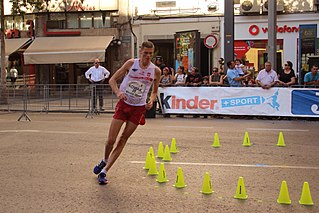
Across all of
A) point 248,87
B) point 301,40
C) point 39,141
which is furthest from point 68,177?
point 301,40

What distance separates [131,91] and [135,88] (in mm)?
67

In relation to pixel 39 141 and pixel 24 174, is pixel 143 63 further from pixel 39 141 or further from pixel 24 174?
pixel 39 141

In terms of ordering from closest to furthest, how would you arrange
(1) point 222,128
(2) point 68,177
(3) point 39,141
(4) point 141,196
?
(4) point 141,196, (2) point 68,177, (3) point 39,141, (1) point 222,128

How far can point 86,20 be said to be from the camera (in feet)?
99.9

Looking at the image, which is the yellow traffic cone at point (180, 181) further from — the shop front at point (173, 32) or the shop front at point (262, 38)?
the shop front at point (262, 38)

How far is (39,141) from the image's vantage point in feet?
35.7

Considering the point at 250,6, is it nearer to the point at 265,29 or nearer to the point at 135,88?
the point at 265,29

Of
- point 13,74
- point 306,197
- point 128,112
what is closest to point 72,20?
point 13,74

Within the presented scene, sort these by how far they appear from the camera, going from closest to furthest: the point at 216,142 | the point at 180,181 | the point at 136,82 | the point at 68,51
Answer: the point at 180,181 → the point at 136,82 → the point at 216,142 → the point at 68,51

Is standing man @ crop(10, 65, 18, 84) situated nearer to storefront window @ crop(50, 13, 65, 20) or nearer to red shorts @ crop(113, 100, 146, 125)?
storefront window @ crop(50, 13, 65, 20)

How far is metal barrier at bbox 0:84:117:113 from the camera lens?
18047 millimetres

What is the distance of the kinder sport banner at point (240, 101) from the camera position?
15.5 meters

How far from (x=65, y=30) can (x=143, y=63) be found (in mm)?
24662

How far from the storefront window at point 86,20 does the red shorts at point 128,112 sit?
24.1 meters
